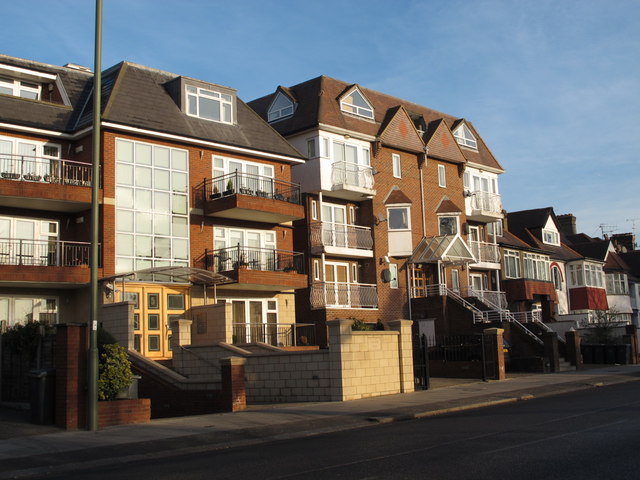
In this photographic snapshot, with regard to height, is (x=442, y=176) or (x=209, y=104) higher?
(x=209, y=104)

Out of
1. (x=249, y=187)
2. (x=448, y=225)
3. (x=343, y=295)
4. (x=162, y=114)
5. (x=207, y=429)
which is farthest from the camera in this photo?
(x=448, y=225)

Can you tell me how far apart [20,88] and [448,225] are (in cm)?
2230

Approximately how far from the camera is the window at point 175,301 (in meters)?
26.8

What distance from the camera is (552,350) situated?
31.1m

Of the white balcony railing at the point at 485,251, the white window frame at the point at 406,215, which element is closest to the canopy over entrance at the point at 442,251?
the white window frame at the point at 406,215

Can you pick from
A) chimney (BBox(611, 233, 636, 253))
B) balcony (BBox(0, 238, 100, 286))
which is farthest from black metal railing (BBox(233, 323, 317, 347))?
chimney (BBox(611, 233, 636, 253))

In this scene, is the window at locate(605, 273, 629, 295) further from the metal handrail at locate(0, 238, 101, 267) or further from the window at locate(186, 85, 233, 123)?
the metal handrail at locate(0, 238, 101, 267)

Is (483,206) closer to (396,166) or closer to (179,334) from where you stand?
(396,166)

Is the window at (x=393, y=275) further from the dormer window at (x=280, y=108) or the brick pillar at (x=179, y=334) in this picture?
the brick pillar at (x=179, y=334)

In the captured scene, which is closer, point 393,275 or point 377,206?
point 377,206

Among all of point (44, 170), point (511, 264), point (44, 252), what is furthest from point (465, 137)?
point (44, 252)

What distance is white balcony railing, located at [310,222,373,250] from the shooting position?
109ft

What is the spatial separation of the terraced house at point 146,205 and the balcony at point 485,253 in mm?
13367

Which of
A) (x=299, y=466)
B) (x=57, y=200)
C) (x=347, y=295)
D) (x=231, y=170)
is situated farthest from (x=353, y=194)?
(x=299, y=466)
